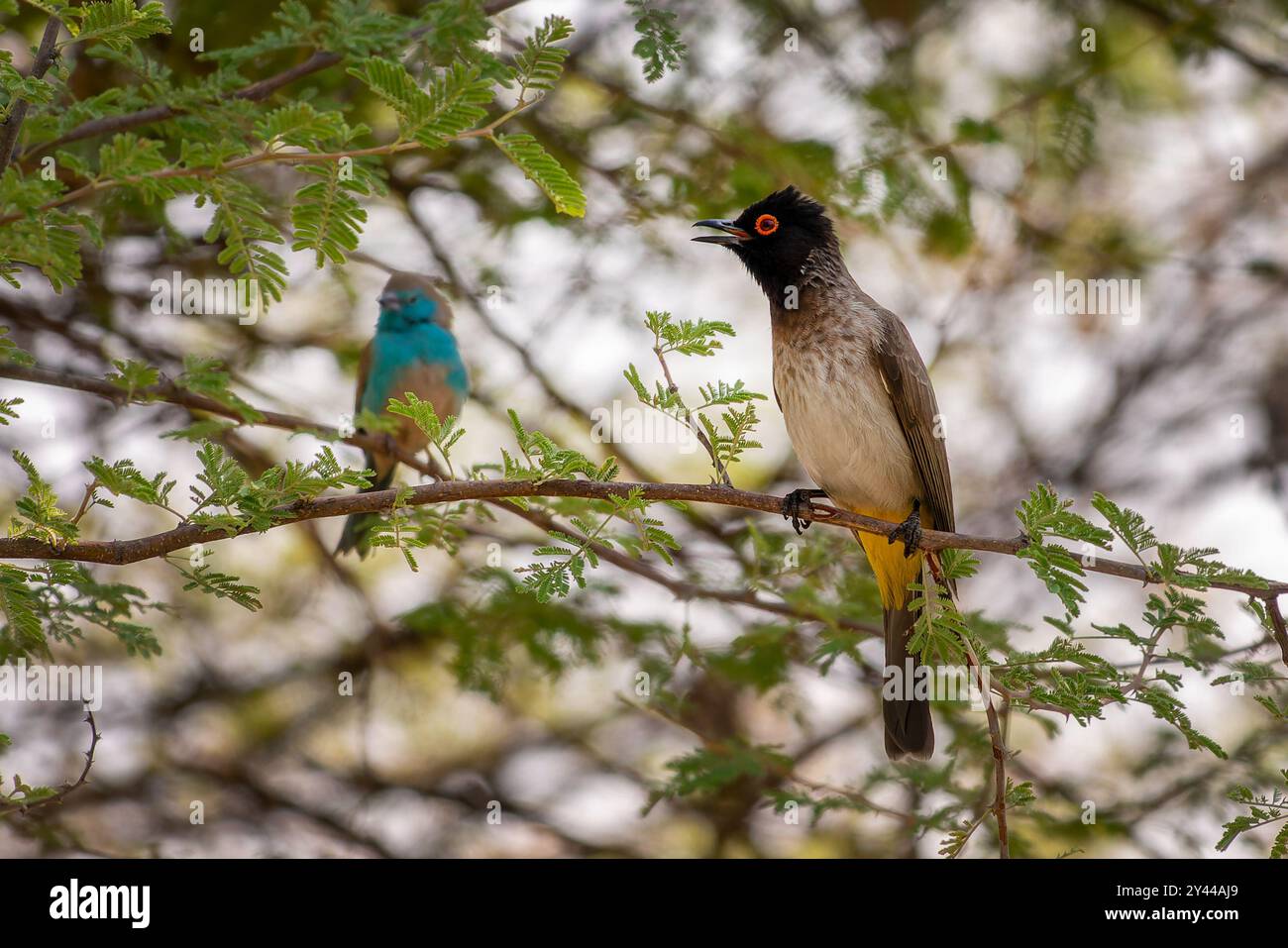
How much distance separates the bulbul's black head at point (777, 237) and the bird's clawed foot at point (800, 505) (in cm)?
81

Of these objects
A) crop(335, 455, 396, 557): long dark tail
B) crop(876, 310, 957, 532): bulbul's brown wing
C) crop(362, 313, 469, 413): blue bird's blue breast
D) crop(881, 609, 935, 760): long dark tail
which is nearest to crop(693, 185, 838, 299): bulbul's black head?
crop(876, 310, 957, 532): bulbul's brown wing

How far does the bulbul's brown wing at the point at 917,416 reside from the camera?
14.9 ft

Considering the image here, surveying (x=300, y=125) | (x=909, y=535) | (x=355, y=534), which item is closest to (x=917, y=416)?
(x=909, y=535)

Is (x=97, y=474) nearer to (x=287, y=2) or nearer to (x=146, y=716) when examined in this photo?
(x=287, y=2)

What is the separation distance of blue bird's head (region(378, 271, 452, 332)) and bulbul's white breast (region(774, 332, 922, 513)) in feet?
9.48

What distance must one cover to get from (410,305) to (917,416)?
338cm

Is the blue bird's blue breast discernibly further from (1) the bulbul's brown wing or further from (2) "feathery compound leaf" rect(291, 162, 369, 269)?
(2) "feathery compound leaf" rect(291, 162, 369, 269)

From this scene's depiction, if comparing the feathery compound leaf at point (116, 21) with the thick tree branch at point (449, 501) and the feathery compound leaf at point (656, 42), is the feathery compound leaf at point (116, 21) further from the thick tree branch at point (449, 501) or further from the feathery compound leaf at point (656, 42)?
the feathery compound leaf at point (656, 42)

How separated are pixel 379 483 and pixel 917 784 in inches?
135

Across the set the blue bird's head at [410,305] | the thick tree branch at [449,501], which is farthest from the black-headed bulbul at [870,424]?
the blue bird's head at [410,305]

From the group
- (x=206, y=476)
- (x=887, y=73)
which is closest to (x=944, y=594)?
(x=206, y=476)

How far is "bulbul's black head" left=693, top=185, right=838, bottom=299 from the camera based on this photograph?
15.8 ft

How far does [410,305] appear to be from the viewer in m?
6.89

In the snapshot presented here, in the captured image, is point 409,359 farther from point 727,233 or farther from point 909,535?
point 909,535
